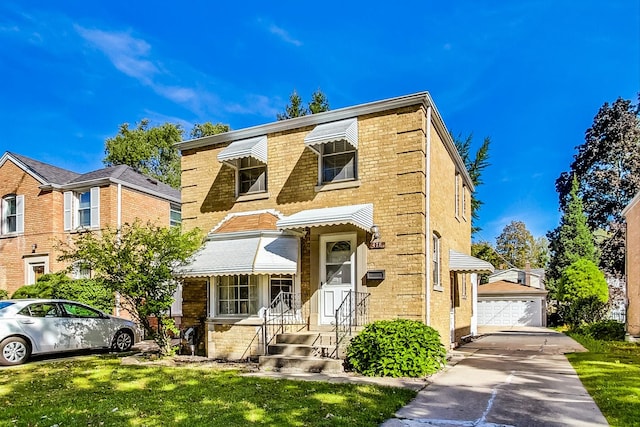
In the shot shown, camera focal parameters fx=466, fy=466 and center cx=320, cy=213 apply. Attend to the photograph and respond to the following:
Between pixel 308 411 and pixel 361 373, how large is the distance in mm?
3409

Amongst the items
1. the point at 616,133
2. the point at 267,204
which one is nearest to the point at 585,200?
the point at 616,133

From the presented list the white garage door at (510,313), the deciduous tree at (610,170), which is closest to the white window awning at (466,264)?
the white garage door at (510,313)

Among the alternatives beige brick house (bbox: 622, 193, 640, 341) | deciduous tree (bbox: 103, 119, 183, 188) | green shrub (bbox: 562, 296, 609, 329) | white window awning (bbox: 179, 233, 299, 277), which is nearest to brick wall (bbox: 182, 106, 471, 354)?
white window awning (bbox: 179, 233, 299, 277)

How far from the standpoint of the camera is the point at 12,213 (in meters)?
23.6

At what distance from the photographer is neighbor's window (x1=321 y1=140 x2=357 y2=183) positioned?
→ 512 inches

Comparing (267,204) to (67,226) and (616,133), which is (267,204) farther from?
(616,133)

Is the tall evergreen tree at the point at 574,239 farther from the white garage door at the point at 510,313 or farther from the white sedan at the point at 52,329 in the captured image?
the white sedan at the point at 52,329

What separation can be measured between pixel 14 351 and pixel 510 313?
32520 millimetres

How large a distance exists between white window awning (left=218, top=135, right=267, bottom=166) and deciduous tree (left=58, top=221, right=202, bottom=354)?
8.92 ft

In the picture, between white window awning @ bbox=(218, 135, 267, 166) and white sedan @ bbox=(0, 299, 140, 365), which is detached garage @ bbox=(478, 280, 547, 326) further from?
white sedan @ bbox=(0, 299, 140, 365)

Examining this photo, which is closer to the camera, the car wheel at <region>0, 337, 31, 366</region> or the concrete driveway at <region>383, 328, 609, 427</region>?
the concrete driveway at <region>383, 328, 609, 427</region>

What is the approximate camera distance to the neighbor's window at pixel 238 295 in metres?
13.0

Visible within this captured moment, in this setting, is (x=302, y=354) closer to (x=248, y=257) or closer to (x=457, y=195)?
(x=248, y=257)

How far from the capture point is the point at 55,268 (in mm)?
21812
